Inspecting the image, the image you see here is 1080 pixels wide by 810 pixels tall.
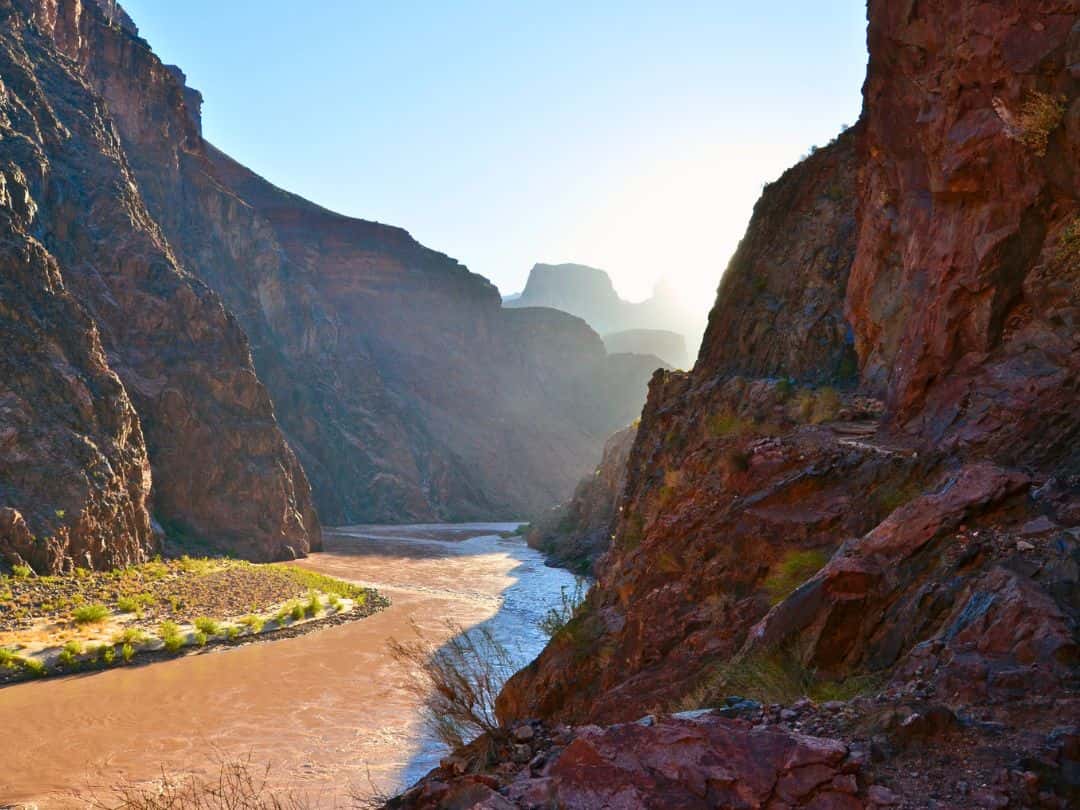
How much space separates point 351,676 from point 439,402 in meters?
92.4

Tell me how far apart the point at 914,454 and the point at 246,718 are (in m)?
16.4

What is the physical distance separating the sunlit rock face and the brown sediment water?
526 cm

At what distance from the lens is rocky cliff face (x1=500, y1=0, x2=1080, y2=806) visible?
5531 millimetres

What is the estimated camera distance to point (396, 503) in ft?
288

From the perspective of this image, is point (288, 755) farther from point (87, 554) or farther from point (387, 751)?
point (87, 554)

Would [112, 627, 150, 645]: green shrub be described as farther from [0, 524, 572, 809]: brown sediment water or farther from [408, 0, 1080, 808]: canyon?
[408, 0, 1080, 808]: canyon

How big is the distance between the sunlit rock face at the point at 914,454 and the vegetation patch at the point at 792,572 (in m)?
0.03

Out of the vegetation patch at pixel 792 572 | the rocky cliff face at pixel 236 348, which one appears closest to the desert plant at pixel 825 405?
the vegetation patch at pixel 792 572

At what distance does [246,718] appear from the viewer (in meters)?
18.0

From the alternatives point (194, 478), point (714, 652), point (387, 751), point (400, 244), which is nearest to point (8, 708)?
→ point (387, 751)

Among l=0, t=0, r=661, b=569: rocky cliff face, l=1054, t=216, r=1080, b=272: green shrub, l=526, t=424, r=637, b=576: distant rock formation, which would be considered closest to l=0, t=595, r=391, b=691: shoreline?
l=0, t=0, r=661, b=569: rocky cliff face

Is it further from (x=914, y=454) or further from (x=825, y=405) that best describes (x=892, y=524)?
(x=825, y=405)

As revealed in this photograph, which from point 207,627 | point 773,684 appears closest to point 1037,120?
point 773,684

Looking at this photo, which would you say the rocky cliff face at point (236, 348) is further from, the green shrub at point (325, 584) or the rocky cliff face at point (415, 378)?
the green shrub at point (325, 584)
